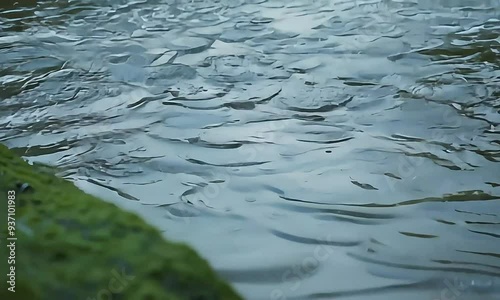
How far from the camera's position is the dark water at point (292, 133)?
1.84 meters

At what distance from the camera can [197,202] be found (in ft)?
7.06

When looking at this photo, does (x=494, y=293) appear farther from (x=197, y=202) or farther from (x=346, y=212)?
(x=197, y=202)

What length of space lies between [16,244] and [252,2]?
4356 mm

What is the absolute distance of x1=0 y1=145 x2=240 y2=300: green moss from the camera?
75cm

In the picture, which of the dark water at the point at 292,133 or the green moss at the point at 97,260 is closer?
the green moss at the point at 97,260

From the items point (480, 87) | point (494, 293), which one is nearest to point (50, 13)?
point (480, 87)

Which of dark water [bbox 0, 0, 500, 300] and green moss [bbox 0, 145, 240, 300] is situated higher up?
green moss [bbox 0, 145, 240, 300]

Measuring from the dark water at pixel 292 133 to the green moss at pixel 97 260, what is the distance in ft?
2.80

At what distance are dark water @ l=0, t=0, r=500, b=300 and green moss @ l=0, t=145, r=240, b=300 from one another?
852 millimetres

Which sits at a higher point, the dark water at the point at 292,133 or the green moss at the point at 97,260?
the green moss at the point at 97,260

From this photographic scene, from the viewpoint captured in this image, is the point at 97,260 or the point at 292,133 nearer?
the point at 97,260

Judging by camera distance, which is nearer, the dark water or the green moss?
the green moss

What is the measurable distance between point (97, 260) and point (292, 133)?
195 centimetres

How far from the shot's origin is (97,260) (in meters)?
0.79
